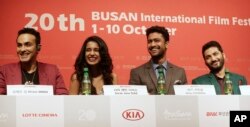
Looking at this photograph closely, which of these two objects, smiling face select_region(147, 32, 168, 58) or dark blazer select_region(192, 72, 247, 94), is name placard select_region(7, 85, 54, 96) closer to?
smiling face select_region(147, 32, 168, 58)

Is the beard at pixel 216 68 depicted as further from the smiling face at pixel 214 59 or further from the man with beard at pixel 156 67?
the man with beard at pixel 156 67

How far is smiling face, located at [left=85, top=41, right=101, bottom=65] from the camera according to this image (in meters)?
3.99

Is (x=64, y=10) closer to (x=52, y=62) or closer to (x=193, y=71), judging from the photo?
(x=52, y=62)

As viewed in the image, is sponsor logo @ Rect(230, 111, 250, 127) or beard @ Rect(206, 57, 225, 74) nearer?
sponsor logo @ Rect(230, 111, 250, 127)

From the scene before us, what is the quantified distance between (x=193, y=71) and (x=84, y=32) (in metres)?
1.17

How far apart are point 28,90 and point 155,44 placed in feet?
5.73

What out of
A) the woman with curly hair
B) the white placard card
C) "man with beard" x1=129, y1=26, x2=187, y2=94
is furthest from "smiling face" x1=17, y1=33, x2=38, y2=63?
the white placard card

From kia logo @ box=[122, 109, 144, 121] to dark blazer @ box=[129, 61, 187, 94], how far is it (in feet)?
3.79

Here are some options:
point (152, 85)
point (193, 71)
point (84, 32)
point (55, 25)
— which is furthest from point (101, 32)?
point (193, 71)

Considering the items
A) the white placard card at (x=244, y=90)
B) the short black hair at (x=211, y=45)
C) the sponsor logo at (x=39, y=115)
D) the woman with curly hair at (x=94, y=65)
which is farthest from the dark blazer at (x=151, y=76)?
the sponsor logo at (x=39, y=115)

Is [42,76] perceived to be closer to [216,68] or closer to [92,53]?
[92,53]

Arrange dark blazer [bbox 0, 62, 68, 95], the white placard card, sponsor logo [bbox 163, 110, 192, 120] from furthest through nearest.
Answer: dark blazer [bbox 0, 62, 68, 95] < the white placard card < sponsor logo [bbox 163, 110, 192, 120]

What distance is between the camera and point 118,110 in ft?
9.37

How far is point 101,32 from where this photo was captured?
421cm
